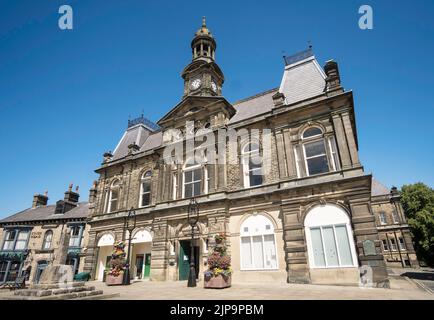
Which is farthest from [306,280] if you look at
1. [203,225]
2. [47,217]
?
[47,217]

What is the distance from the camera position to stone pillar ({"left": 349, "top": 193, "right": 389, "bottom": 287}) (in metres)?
11.3

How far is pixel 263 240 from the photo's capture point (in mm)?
14984

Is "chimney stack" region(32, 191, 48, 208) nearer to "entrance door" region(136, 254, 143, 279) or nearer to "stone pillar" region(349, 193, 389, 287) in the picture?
"entrance door" region(136, 254, 143, 279)


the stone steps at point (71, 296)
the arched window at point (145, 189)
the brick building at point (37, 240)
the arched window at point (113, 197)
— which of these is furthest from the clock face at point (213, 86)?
the brick building at point (37, 240)

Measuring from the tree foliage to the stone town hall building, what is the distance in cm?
1965

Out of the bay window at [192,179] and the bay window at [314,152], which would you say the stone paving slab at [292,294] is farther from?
the bay window at [192,179]

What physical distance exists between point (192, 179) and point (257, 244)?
7.30 meters

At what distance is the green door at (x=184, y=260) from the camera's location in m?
17.1

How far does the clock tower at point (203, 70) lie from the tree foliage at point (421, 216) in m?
28.7

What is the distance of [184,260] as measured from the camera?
687 inches

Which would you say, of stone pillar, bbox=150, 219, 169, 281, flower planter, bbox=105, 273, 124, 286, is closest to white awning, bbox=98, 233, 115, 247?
stone pillar, bbox=150, 219, 169, 281

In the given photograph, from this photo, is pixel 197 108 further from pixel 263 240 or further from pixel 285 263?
pixel 285 263

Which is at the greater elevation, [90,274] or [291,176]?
[291,176]

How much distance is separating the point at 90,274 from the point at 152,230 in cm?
711
